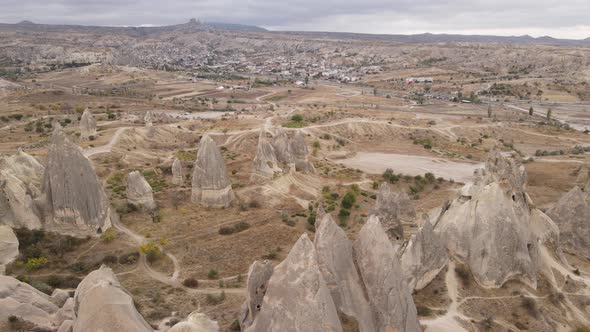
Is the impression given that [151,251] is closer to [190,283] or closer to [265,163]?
[190,283]

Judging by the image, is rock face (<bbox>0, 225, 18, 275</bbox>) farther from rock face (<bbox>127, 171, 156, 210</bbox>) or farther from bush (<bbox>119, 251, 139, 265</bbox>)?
rock face (<bbox>127, 171, 156, 210</bbox>)

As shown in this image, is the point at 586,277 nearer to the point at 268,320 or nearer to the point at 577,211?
the point at 577,211

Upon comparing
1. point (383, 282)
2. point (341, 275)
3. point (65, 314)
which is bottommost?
point (65, 314)

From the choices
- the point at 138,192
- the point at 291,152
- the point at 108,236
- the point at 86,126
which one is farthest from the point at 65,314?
the point at 86,126

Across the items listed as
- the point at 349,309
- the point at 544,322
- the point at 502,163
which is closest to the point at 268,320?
the point at 349,309

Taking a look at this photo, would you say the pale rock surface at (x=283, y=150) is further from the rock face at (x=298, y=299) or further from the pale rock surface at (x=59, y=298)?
the rock face at (x=298, y=299)
